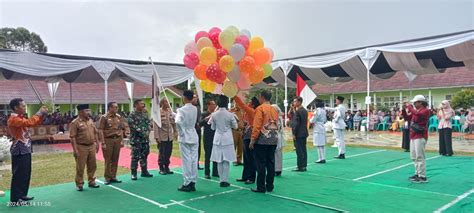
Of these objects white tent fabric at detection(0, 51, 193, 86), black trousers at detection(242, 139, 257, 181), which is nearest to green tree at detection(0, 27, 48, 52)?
white tent fabric at detection(0, 51, 193, 86)

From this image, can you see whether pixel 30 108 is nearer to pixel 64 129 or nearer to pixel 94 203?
pixel 64 129

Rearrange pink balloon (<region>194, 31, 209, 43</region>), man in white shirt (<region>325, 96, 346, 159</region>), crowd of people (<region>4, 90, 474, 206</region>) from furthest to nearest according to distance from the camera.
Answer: man in white shirt (<region>325, 96, 346, 159</region>), pink balloon (<region>194, 31, 209, 43</region>), crowd of people (<region>4, 90, 474, 206</region>)

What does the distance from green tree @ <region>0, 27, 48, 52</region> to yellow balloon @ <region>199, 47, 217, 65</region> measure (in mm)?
38011

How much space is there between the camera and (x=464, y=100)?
2031cm

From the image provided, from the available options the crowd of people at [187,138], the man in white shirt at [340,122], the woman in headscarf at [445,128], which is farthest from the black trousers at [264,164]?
the woman in headscarf at [445,128]

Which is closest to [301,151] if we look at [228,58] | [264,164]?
[264,164]

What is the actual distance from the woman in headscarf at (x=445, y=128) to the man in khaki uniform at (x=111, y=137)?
27.0ft

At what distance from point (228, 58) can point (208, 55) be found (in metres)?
0.34

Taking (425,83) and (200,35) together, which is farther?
(425,83)

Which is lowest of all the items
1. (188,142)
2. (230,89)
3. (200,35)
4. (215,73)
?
(188,142)

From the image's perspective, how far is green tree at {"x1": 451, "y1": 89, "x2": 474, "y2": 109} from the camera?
20.1 metres

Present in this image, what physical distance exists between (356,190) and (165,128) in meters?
3.71

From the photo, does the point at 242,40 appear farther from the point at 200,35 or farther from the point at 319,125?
the point at 319,125

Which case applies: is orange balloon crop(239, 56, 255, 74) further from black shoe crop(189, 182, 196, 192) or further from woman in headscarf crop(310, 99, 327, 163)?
woman in headscarf crop(310, 99, 327, 163)
